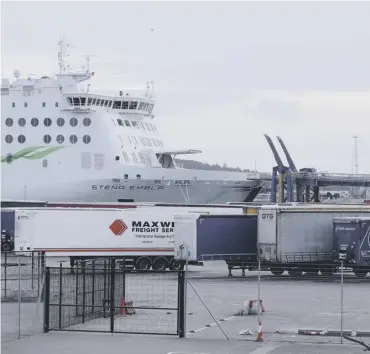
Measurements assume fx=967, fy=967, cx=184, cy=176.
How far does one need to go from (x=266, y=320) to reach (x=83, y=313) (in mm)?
4222

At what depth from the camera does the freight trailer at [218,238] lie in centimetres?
3250

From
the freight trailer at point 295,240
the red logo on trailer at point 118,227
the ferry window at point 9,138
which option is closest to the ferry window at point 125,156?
the ferry window at point 9,138

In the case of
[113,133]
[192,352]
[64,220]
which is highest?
[113,133]

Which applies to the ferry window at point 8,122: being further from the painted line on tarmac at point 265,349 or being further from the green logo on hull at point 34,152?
the painted line on tarmac at point 265,349

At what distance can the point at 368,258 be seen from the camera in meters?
31.0

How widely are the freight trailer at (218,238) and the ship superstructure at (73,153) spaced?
22.5 m

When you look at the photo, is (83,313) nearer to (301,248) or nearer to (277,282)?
(277,282)

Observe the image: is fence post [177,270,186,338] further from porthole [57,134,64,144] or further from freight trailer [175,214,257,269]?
porthole [57,134,64,144]

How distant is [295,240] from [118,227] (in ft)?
21.7

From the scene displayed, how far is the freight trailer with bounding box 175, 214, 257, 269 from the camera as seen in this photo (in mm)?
32500

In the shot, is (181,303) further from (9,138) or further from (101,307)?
(9,138)

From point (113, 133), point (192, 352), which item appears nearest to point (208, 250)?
point (192, 352)

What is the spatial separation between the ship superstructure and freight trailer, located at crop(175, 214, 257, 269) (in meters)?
22.5

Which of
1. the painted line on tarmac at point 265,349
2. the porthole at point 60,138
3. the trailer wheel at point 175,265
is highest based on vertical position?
the porthole at point 60,138
